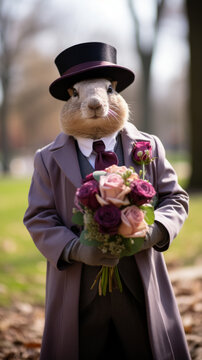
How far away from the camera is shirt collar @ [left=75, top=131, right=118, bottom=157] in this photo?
2455 millimetres

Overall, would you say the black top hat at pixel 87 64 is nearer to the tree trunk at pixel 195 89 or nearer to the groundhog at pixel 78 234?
the groundhog at pixel 78 234

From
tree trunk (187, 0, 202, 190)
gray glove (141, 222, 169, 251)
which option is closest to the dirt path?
gray glove (141, 222, 169, 251)

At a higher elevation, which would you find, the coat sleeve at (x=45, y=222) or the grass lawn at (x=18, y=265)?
the coat sleeve at (x=45, y=222)

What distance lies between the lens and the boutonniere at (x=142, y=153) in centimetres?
236

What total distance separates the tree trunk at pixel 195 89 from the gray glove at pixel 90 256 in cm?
773

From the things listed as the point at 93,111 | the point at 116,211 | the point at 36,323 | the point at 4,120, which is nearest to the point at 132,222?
the point at 116,211

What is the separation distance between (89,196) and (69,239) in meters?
0.38

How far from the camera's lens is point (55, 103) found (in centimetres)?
3017

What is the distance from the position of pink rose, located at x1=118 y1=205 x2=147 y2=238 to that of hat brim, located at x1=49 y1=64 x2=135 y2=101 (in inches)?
32.9

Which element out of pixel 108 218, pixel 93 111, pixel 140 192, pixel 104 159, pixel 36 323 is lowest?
pixel 36 323

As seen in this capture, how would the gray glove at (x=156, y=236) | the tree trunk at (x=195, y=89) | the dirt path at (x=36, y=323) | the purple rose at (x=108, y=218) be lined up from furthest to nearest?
the tree trunk at (x=195, y=89) → the dirt path at (x=36, y=323) → the gray glove at (x=156, y=236) → the purple rose at (x=108, y=218)

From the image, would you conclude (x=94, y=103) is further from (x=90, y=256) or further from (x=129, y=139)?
(x=90, y=256)

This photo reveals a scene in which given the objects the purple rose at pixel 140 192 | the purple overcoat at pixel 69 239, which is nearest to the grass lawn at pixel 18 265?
the purple overcoat at pixel 69 239

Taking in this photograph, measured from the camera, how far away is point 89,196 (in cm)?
200
